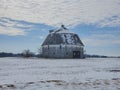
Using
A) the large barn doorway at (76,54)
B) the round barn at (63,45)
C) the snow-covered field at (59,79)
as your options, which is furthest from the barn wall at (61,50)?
the snow-covered field at (59,79)

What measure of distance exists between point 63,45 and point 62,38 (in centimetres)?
243

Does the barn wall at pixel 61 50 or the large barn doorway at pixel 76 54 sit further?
the large barn doorway at pixel 76 54

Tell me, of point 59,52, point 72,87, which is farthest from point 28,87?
point 59,52

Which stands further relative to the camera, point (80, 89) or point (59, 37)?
point (59, 37)

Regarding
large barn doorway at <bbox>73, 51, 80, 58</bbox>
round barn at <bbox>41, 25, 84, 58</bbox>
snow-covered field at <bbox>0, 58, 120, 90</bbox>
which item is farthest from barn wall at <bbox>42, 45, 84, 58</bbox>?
snow-covered field at <bbox>0, 58, 120, 90</bbox>

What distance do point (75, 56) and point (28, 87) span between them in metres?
68.3

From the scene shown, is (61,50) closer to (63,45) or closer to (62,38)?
(63,45)

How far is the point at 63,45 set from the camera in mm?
81062

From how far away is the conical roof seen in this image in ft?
269

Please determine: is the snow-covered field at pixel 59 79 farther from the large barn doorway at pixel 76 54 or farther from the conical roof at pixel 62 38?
the conical roof at pixel 62 38

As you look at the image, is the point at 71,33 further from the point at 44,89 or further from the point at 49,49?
the point at 44,89

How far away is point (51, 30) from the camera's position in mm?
89438

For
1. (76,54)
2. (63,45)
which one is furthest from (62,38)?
(76,54)

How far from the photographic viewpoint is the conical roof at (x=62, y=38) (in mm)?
82137
